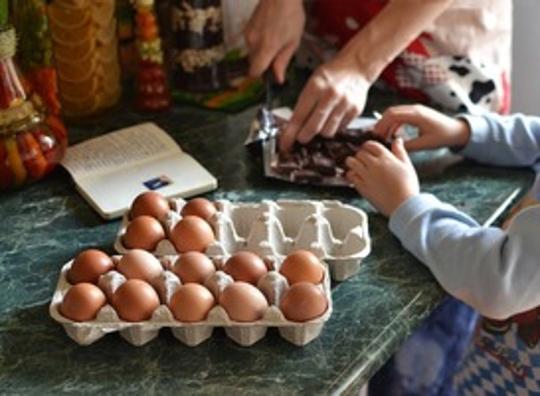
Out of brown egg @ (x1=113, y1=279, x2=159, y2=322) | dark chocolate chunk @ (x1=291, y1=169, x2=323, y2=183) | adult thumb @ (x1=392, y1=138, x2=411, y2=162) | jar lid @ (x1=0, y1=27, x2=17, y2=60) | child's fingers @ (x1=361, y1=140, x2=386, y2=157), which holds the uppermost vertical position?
jar lid @ (x1=0, y1=27, x2=17, y2=60)

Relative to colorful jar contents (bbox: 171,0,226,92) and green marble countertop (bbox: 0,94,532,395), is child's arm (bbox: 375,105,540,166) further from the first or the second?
colorful jar contents (bbox: 171,0,226,92)

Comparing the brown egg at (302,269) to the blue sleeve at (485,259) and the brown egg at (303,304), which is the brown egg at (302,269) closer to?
the brown egg at (303,304)

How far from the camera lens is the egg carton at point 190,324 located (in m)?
0.92

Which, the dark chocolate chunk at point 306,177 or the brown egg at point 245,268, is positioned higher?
the brown egg at point 245,268

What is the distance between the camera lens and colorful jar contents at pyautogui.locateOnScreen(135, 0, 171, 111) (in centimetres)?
146

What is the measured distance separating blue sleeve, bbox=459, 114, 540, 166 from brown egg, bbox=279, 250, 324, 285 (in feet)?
1.42

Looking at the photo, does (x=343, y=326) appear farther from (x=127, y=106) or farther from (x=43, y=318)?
(x=127, y=106)

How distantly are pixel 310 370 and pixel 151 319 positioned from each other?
0.57 feet

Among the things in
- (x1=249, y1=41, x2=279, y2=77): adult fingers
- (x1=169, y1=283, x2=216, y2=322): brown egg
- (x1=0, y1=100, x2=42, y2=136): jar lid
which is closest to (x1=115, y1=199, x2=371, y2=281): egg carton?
(x1=169, y1=283, x2=216, y2=322): brown egg

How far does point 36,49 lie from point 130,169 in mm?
223

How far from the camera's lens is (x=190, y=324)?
925mm

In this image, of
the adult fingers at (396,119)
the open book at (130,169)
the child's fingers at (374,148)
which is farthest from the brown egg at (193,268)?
the adult fingers at (396,119)

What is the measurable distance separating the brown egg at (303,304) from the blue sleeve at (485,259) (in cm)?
19

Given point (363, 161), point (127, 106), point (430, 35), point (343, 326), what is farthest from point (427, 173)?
point (127, 106)
